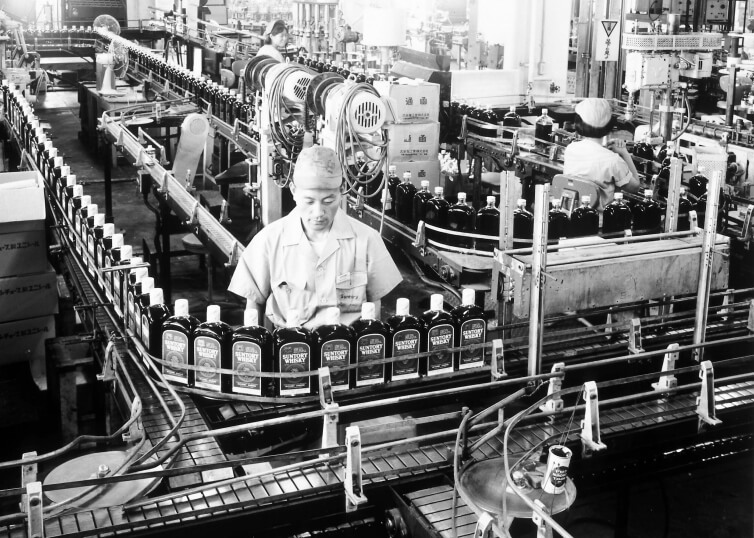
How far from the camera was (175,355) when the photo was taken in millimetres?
2496

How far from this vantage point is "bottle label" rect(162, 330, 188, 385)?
2.47 m

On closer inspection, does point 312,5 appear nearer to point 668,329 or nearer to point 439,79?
point 439,79

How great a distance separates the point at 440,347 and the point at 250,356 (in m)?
0.56

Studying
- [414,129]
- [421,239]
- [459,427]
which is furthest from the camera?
[414,129]

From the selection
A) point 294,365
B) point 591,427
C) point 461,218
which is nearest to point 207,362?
point 294,365

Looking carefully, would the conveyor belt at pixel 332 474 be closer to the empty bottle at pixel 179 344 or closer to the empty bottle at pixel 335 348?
the empty bottle at pixel 335 348

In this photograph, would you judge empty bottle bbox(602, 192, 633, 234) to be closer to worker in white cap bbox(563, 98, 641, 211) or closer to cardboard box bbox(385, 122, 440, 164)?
worker in white cap bbox(563, 98, 641, 211)

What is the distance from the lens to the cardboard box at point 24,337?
12.4 ft

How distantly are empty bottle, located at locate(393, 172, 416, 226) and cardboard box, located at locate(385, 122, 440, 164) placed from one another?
950 millimetres

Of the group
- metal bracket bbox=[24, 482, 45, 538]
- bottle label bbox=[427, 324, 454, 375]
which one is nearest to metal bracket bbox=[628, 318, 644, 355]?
bottle label bbox=[427, 324, 454, 375]

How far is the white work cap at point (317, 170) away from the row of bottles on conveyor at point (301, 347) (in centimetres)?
38

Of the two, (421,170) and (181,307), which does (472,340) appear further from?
(421,170)

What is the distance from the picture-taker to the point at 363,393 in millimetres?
2559

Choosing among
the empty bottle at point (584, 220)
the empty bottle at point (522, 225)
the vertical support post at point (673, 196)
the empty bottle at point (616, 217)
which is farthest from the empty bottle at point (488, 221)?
the vertical support post at point (673, 196)
